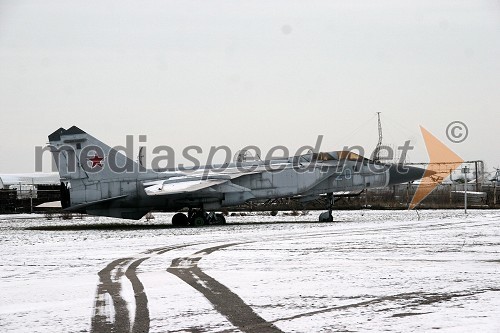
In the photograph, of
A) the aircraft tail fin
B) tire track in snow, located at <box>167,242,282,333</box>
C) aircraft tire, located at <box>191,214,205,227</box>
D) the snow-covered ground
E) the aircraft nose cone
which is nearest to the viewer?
tire track in snow, located at <box>167,242,282,333</box>

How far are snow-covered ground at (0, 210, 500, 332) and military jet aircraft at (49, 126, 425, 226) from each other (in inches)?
466

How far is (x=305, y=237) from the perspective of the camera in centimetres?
2011

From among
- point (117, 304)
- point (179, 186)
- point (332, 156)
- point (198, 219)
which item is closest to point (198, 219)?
point (198, 219)

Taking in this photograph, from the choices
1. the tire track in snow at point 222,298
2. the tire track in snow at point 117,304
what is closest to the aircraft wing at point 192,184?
the tire track in snow at point 222,298

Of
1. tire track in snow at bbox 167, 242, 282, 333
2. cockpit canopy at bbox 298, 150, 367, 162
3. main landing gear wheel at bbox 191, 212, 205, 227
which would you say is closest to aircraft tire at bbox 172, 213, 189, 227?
main landing gear wheel at bbox 191, 212, 205, 227

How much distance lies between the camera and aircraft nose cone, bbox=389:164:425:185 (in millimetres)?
32281

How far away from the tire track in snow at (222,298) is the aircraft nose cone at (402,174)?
20.0 m

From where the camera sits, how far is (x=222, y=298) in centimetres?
901

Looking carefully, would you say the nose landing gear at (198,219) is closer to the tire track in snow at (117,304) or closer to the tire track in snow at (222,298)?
the tire track in snow at (222,298)

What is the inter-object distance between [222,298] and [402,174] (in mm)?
24645

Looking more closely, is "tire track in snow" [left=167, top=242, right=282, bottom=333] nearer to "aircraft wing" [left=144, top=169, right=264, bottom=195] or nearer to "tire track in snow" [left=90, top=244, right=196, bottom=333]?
"tire track in snow" [left=90, top=244, right=196, bottom=333]

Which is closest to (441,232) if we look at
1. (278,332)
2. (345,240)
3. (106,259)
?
(345,240)

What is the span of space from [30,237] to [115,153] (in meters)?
7.82

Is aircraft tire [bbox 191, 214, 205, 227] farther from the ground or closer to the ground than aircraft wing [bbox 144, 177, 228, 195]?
closer to the ground
